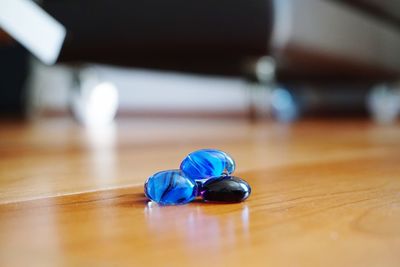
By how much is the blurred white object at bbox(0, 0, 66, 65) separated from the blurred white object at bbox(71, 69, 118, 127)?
1.01 metres

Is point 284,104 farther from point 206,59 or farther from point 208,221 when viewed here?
point 208,221

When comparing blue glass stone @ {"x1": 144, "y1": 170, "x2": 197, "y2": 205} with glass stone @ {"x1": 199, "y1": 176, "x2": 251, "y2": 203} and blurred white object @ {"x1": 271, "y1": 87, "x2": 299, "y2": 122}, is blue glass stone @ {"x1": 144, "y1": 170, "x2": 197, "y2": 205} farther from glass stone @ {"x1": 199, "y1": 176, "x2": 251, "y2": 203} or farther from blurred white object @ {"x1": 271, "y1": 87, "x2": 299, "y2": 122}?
blurred white object @ {"x1": 271, "y1": 87, "x2": 299, "y2": 122}

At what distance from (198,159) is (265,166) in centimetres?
21

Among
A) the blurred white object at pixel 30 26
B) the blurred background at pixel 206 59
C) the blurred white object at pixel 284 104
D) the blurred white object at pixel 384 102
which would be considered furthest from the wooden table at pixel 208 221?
the blurred white object at pixel 284 104

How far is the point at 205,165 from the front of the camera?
1.19 ft

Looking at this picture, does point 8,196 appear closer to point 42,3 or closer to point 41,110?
point 42,3

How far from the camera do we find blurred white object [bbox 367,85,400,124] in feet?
7.56

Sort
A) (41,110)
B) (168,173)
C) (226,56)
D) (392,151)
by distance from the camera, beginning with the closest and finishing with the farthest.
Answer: (168,173) < (392,151) < (226,56) < (41,110)

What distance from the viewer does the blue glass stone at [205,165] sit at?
0.36 meters

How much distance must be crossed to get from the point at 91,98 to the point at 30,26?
105 cm

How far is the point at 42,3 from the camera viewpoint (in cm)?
113

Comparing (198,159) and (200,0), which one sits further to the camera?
(200,0)

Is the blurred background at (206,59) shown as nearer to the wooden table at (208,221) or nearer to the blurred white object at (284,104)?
the blurred white object at (284,104)

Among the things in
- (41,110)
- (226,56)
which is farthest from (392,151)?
(41,110)
